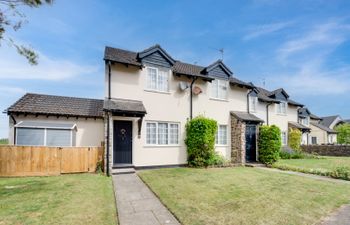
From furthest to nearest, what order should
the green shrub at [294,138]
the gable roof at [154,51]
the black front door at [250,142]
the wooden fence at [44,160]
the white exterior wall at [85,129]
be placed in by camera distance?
the green shrub at [294,138]
the black front door at [250,142]
the white exterior wall at [85,129]
the gable roof at [154,51]
the wooden fence at [44,160]

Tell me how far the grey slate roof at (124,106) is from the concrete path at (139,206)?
3.96m

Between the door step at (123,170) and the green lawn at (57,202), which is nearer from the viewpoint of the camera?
the green lawn at (57,202)

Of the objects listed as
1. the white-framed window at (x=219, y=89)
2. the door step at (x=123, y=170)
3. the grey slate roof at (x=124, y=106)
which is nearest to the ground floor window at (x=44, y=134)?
the grey slate roof at (x=124, y=106)

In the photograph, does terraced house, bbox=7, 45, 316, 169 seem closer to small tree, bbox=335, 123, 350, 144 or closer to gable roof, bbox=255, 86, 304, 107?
gable roof, bbox=255, 86, 304, 107

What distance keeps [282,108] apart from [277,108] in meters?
1.13

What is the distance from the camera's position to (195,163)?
1416 cm

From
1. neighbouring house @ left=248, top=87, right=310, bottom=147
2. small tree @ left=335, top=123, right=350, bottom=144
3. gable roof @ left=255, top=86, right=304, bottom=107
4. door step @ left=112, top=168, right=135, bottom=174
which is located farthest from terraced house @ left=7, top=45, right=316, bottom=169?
small tree @ left=335, top=123, right=350, bottom=144

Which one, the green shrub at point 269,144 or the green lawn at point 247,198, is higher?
the green shrub at point 269,144

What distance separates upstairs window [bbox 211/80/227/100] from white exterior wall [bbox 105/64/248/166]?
1.45ft

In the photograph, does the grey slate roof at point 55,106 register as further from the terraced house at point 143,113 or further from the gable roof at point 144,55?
the gable roof at point 144,55

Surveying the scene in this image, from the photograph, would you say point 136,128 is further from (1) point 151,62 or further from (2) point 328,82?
(2) point 328,82

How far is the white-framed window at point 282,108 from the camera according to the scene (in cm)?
2447

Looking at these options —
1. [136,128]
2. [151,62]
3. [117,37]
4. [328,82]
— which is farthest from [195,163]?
[328,82]

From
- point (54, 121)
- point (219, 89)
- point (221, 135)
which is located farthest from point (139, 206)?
point (219, 89)
